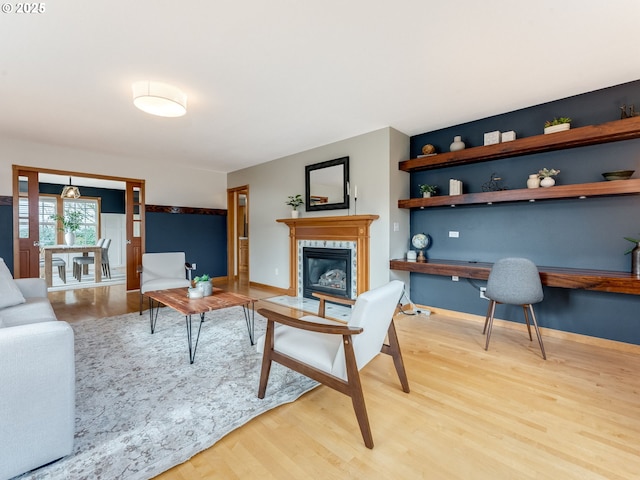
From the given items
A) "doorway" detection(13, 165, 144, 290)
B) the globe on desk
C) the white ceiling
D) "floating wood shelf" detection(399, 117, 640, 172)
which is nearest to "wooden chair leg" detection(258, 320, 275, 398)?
the white ceiling

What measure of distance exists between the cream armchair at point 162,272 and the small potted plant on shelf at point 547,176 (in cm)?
424

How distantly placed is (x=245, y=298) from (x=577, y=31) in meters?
3.29

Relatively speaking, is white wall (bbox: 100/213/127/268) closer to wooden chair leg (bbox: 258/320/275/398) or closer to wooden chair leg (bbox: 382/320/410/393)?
wooden chair leg (bbox: 258/320/275/398)

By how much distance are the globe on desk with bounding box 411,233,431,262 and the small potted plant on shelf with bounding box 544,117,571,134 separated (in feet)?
5.57

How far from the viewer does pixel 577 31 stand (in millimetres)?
2023

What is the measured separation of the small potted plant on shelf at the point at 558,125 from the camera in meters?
2.86

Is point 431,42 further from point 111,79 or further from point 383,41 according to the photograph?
point 111,79

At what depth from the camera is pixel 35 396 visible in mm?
1262

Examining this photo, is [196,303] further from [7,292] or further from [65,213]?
[65,213]

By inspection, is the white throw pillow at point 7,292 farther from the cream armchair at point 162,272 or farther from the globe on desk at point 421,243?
the globe on desk at point 421,243

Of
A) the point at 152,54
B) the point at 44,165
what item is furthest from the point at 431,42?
the point at 44,165

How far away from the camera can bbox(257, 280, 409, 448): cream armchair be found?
1.53 meters

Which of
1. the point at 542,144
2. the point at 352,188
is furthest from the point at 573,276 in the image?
the point at 352,188

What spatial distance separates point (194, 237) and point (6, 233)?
2.74 metres
